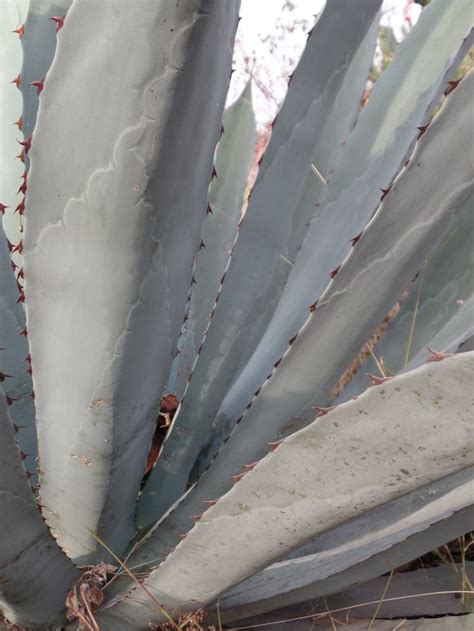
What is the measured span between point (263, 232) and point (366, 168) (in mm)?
226

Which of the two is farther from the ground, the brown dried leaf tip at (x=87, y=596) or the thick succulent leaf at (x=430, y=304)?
the thick succulent leaf at (x=430, y=304)

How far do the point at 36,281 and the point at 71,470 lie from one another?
0.91 feet

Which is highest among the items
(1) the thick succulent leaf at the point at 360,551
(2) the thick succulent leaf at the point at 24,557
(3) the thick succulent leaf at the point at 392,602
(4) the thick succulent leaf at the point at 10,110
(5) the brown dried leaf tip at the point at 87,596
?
(4) the thick succulent leaf at the point at 10,110

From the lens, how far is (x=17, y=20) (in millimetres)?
1326

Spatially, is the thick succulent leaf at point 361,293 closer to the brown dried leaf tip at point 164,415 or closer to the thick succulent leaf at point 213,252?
the thick succulent leaf at point 213,252

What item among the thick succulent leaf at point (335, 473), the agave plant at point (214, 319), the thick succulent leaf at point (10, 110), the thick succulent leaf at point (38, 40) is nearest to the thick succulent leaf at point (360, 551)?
the agave plant at point (214, 319)

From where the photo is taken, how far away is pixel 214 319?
4.00ft

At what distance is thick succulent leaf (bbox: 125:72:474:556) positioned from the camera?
0.89 meters

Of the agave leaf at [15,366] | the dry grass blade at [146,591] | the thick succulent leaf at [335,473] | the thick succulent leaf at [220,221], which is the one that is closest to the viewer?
the thick succulent leaf at [335,473]

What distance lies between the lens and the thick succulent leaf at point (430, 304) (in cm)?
129

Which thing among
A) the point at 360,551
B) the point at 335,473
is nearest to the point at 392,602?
the point at 360,551

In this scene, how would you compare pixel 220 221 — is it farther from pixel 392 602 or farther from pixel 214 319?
pixel 392 602

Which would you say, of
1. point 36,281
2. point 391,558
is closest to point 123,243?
point 36,281

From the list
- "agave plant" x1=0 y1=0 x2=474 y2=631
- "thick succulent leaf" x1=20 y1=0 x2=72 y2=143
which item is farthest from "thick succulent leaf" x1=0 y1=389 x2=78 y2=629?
"thick succulent leaf" x1=20 y1=0 x2=72 y2=143
